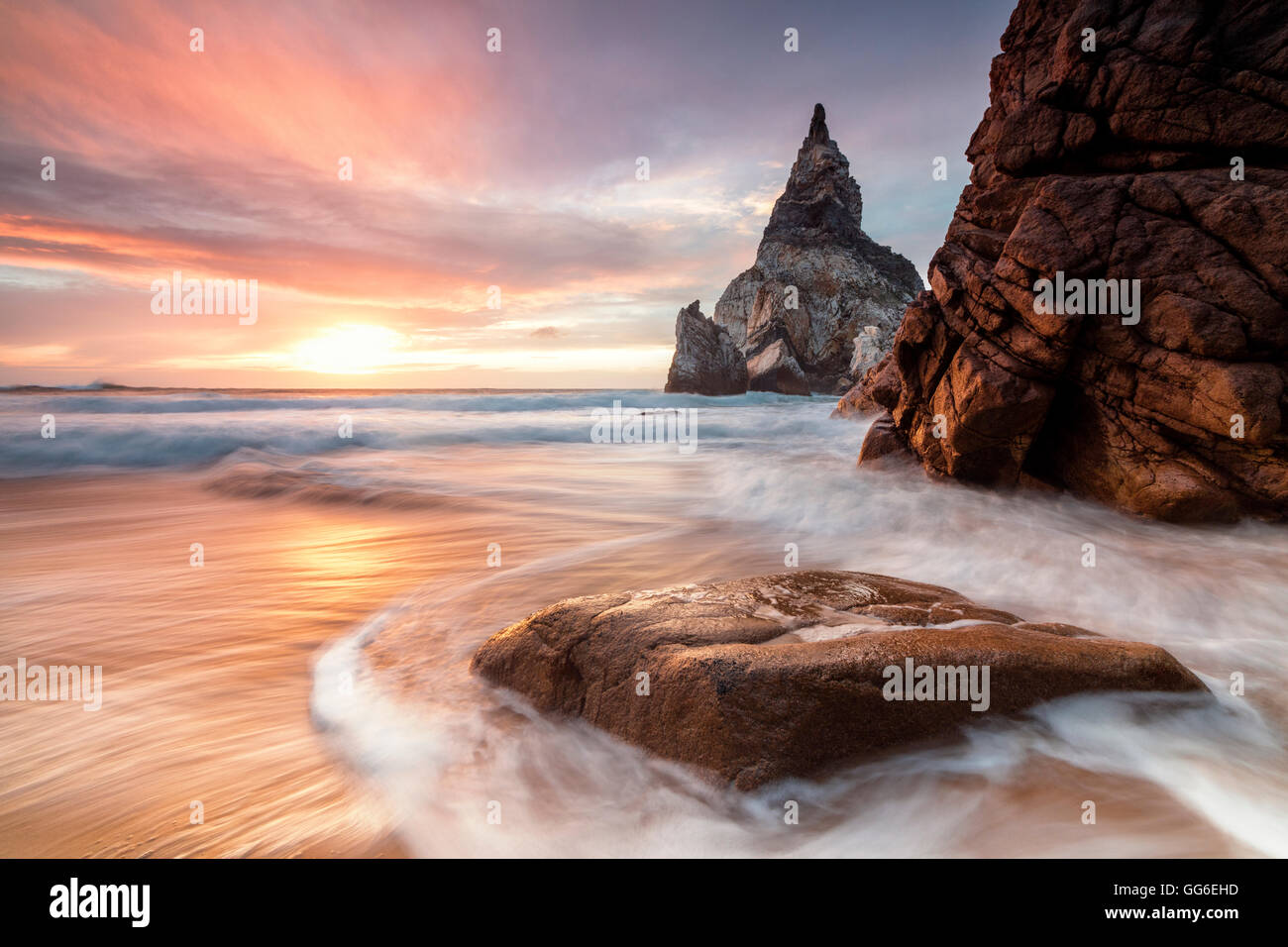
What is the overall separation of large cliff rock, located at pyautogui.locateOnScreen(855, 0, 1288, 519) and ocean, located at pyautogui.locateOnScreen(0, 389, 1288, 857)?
0.76 m

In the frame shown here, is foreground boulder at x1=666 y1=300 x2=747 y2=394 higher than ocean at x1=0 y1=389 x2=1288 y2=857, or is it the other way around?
foreground boulder at x1=666 y1=300 x2=747 y2=394

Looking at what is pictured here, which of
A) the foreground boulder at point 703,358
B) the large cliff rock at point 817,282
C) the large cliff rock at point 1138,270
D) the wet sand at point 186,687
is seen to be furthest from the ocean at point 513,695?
the large cliff rock at point 817,282

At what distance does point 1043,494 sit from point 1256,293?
3153mm

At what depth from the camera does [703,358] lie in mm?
63188

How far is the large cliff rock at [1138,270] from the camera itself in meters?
6.05

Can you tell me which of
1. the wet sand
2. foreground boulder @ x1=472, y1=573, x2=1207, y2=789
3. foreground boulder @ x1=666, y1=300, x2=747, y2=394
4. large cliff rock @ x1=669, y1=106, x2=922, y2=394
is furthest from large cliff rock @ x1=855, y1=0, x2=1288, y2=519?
foreground boulder @ x1=666, y1=300, x2=747, y2=394

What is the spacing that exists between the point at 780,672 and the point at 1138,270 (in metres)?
7.70

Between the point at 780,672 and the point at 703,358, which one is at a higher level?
the point at 703,358

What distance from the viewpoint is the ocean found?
2.23 metres

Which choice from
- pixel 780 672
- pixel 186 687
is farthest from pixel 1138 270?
pixel 186 687

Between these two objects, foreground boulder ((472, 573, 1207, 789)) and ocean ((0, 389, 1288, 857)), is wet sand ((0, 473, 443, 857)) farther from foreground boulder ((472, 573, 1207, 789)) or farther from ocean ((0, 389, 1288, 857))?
foreground boulder ((472, 573, 1207, 789))

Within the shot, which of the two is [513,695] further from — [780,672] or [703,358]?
[703,358]
